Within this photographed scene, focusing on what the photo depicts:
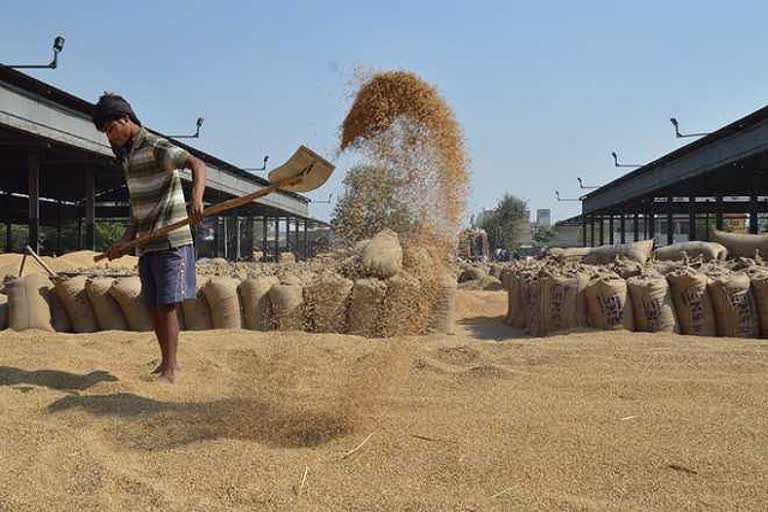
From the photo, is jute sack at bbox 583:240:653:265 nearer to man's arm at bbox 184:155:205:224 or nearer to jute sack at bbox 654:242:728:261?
jute sack at bbox 654:242:728:261

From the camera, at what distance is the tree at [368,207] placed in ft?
15.5

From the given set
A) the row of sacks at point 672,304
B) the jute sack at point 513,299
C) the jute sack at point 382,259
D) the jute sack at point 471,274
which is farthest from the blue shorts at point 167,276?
the jute sack at point 471,274

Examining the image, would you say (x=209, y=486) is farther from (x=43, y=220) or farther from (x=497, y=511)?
(x=43, y=220)

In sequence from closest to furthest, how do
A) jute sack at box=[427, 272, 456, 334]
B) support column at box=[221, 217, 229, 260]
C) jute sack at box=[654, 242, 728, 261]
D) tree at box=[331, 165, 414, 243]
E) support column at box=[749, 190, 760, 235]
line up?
tree at box=[331, 165, 414, 243]
jute sack at box=[427, 272, 456, 334]
jute sack at box=[654, 242, 728, 261]
support column at box=[749, 190, 760, 235]
support column at box=[221, 217, 229, 260]

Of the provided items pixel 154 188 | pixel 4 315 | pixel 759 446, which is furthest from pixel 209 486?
pixel 4 315

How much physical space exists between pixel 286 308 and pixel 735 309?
310 cm

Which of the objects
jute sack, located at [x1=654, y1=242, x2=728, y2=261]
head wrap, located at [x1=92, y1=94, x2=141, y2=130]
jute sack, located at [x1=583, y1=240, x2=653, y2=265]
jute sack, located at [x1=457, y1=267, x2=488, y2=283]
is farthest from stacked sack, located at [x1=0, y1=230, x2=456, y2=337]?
jute sack, located at [x1=457, y1=267, x2=488, y2=283]

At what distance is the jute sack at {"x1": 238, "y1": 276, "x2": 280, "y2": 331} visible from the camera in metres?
4.99

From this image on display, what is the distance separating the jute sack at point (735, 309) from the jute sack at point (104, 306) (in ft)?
13.8

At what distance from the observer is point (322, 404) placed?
2.68 m

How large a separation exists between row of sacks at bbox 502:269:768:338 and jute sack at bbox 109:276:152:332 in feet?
9.83

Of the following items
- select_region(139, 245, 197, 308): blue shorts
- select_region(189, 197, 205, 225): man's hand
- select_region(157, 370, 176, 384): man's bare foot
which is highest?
select_region(189, 197, 205, 225): man's hand

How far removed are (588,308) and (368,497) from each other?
3795 millimetres

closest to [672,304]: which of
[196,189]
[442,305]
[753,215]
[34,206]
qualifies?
[442,305]
